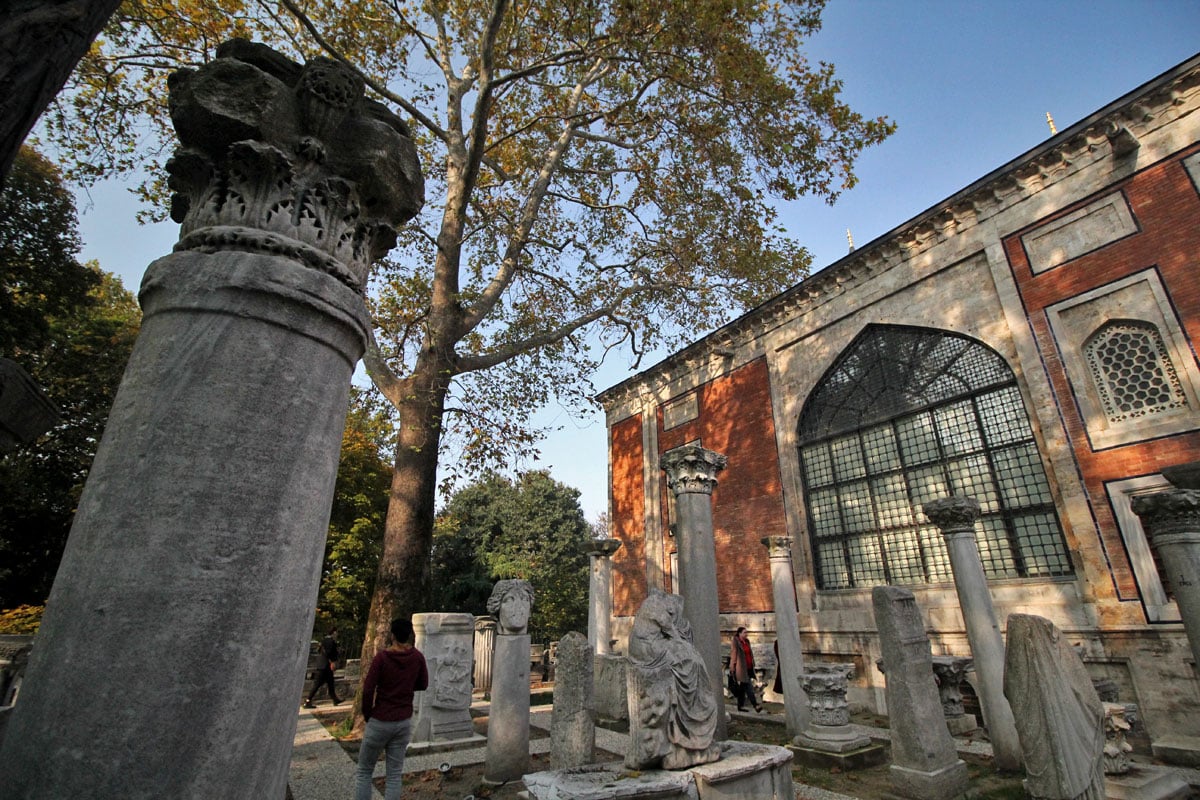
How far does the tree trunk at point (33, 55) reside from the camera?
1.33 metres

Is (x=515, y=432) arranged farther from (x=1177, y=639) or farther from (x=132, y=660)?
(x=1177, y=639)

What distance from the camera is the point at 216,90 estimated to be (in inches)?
73.2

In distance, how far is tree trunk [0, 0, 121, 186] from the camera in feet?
4.38

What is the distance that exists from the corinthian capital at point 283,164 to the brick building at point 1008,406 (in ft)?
37.6

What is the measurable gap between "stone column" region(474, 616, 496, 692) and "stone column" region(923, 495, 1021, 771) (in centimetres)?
1071

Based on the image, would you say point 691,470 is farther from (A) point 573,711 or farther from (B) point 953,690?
(B) point 953,690

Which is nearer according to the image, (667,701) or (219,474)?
(219,474)

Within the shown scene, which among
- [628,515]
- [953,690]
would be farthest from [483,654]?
[953,690]

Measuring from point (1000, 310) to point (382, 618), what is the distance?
12471 mm

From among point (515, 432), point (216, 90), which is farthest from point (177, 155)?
point (515, 432)

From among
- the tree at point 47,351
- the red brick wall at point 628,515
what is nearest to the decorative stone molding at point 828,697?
the red brick wall at point 628,515

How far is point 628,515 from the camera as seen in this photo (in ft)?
67.4

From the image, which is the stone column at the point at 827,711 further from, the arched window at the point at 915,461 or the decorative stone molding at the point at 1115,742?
the arched window at the point at 915,461

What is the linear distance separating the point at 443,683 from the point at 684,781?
5.46 metres
